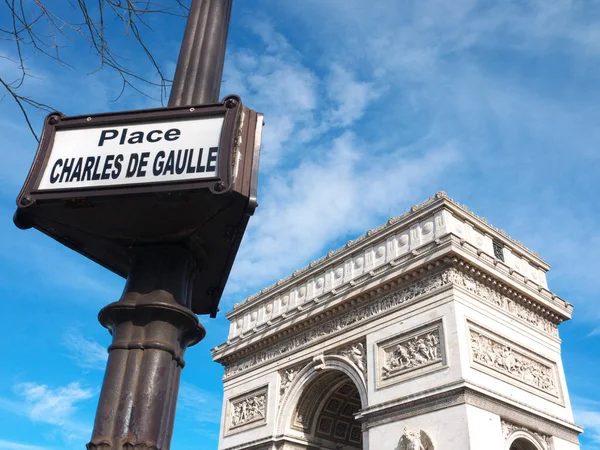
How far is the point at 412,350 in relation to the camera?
56.5ft

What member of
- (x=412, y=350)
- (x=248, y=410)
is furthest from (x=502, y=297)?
(x=248, y=410)

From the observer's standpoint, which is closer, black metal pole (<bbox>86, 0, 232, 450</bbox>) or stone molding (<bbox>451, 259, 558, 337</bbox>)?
black metal pole (<bbox>86, 0, 232, 450</bbox>)

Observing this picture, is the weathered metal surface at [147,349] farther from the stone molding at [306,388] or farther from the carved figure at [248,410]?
the carved figure at [248,410]

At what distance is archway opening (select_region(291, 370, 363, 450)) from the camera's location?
2047cm

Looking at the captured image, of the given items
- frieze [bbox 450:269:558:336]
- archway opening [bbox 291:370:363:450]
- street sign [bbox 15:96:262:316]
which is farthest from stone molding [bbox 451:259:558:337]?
street sign [bbox 15:96:262:316]

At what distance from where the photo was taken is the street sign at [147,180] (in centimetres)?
182

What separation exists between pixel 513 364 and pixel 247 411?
9.89 m

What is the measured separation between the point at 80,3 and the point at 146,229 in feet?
6.18

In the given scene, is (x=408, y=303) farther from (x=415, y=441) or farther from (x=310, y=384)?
(x=310, y=384)

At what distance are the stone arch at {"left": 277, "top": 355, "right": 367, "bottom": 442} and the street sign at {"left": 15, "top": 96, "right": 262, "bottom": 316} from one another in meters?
18.0

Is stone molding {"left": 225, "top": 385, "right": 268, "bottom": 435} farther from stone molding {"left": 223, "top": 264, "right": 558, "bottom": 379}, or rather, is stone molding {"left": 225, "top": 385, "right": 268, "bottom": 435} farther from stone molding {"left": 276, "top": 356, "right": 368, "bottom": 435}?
stone molding {"left": 223, "top": 264, "right": 558, "bottom": 379}

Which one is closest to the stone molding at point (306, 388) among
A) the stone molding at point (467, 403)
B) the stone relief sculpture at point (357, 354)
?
the stone relief sculpture at point (357, 354)

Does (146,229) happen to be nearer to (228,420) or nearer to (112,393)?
(112,393)

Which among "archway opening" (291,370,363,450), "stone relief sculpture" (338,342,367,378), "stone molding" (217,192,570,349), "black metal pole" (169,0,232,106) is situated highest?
"stone molding" (217,192,570,349)
